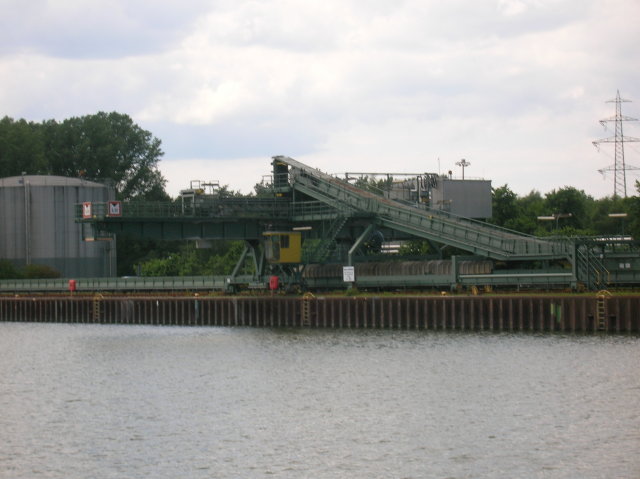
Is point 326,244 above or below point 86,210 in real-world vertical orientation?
below

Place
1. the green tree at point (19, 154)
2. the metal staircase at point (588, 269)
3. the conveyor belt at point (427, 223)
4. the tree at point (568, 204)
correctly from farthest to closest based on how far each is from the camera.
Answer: the green tree at point (19, 154)
the tree at point (568, 204)
the conveyor belt at point (427, 223)
the metal staircase at point (588, 269)

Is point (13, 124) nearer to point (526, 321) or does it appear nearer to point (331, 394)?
point (526, 321)

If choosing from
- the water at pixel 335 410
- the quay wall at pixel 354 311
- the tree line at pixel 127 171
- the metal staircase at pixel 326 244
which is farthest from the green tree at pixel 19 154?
the water at pixel 335 410

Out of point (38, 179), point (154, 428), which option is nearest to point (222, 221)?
point (154, 428)

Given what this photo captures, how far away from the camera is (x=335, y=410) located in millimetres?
50781

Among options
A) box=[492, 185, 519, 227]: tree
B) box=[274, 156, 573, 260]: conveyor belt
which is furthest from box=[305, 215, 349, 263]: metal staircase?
box=[492, 185, 519, 227]: tree

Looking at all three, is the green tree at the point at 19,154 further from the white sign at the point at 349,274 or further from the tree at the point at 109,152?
the white sign at the point at 349,274

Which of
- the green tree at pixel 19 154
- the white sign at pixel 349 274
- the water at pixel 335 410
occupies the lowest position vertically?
the water at pixel 335 410

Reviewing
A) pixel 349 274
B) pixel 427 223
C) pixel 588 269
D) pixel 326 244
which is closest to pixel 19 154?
pixel 326 244

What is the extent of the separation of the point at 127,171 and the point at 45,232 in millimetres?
44996

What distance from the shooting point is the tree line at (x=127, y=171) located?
14675cm

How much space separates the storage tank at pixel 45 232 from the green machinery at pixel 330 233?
4620cm

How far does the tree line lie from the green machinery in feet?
134

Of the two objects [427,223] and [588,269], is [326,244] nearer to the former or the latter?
[427,223]
